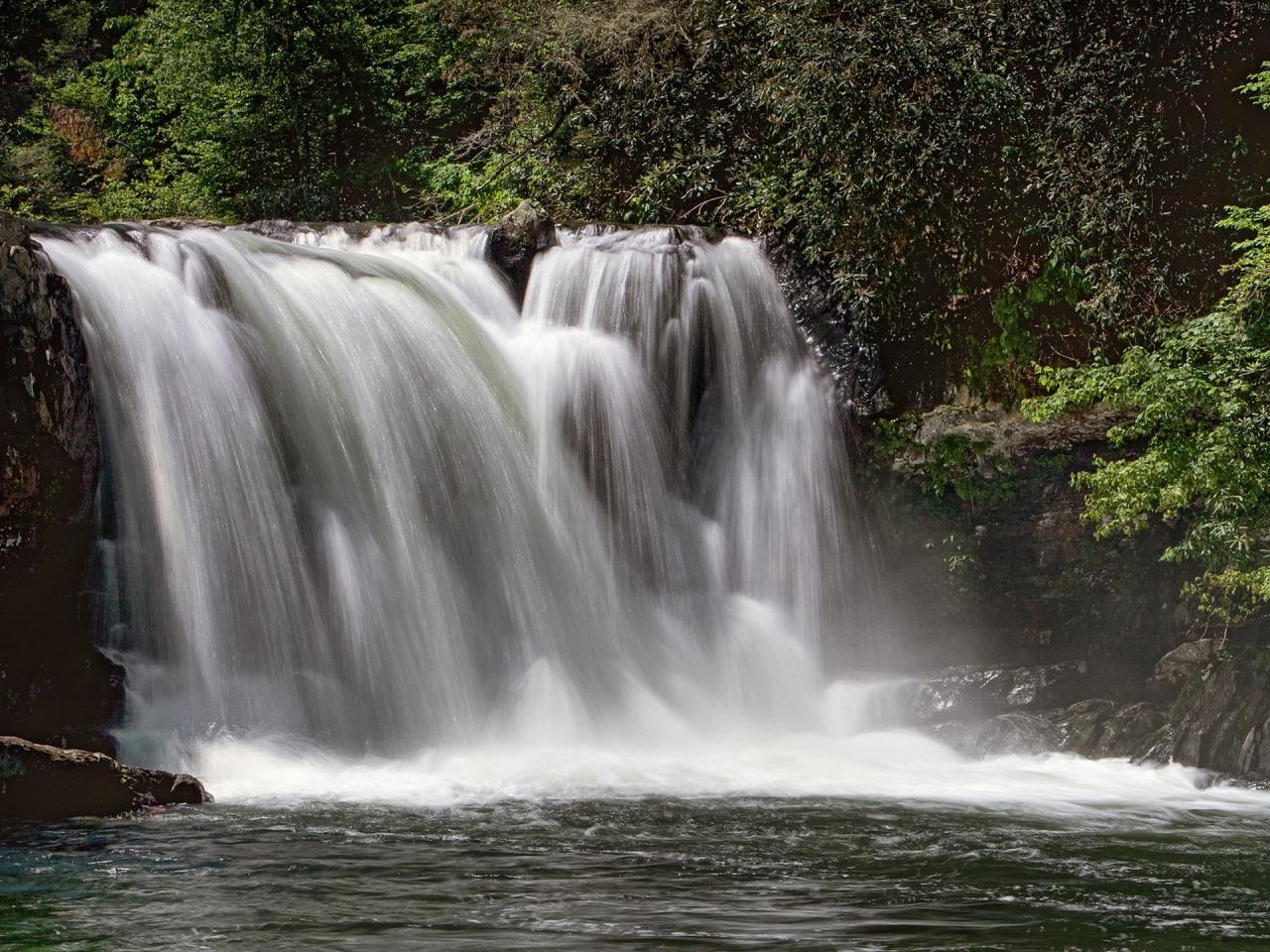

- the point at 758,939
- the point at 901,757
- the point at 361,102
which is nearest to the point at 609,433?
the point at 901,757

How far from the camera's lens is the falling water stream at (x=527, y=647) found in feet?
21.0

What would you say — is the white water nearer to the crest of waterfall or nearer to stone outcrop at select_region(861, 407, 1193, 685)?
the crest of waterfall

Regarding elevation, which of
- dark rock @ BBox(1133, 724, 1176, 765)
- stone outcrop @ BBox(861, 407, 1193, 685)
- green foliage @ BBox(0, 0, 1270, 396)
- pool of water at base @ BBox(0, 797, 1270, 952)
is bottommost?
pool of water at base @ BBox(0, 797, 1270, 952)

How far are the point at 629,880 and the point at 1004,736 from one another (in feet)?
23.1

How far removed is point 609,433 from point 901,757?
420 centimetres

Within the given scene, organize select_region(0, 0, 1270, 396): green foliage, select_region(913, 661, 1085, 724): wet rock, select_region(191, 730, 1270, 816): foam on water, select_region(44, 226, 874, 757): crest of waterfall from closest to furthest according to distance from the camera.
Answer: select_region(191, 730, 1270, 816): foam on water → select_region(44, 226, 874, 757): crest of waterfall → select_region(913, 661, 1085, 724): wet rock → select_region(0, 0, 1270, 396): green foliage

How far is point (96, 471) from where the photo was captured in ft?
33.5

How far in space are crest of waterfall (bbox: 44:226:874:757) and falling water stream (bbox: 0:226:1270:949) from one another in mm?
33

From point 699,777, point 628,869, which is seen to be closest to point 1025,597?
point 699,777

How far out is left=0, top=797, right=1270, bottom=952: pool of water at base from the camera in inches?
224

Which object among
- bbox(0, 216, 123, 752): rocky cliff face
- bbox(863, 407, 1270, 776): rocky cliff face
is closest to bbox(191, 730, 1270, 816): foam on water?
bbox(863, 407, 1270, 776): rocky cliff face

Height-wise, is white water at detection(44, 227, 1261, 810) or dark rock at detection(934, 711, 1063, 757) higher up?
white water at detection(44, 227, 1261, 810)

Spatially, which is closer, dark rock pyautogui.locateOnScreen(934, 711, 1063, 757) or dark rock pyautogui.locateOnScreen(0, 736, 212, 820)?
dark rock pyautogui.locateOnScreen(0, 736, 212, 820)

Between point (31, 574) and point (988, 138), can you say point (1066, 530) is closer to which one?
point (988, 138)
